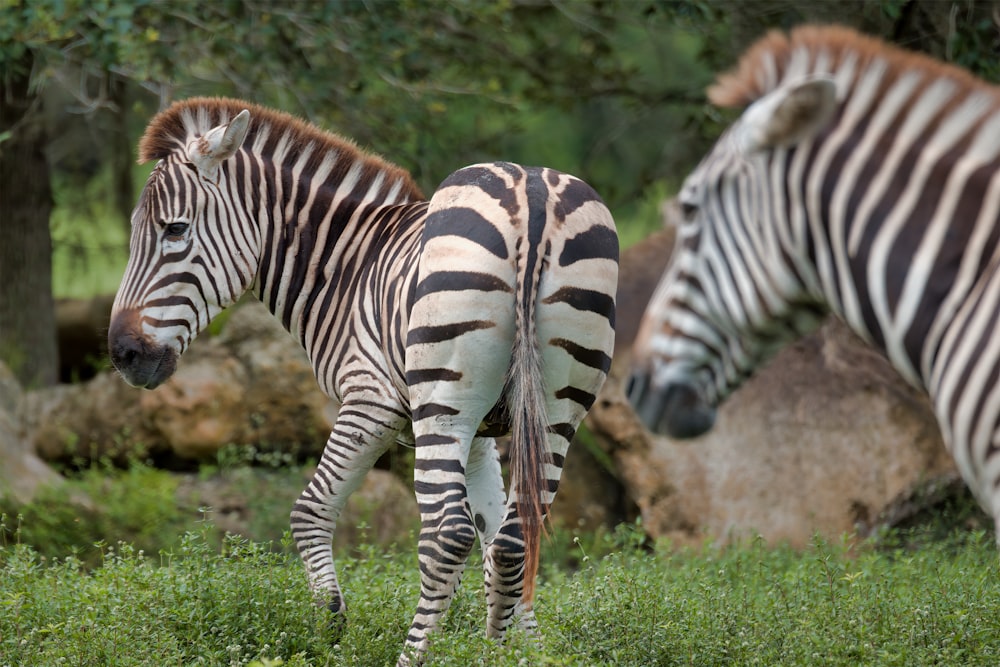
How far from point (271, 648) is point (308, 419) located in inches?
174

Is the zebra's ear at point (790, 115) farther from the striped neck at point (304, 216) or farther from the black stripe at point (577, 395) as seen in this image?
the striped neck at point (304, 216)

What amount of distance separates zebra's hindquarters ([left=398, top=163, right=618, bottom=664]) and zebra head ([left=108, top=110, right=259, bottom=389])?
1334 mm

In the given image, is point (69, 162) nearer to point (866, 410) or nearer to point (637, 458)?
point (637, 458)

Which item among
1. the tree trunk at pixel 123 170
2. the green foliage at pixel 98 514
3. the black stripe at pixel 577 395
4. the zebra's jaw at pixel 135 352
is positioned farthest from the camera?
the tree trunk at pixel 123 170

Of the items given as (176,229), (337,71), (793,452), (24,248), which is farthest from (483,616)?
(24,248)

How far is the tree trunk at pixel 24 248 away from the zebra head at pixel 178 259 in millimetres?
5056

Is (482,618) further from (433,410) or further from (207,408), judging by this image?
(207,408)

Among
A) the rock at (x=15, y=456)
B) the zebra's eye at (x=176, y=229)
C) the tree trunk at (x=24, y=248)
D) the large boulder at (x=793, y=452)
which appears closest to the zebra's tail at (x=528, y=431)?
the zebra's eye at (x=176, y=229)

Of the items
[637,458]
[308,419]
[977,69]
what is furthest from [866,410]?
[308,419]

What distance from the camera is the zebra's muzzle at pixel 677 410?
3059 millimetres

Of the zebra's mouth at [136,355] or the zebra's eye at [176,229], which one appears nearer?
the zebra's mouth at [136,355]

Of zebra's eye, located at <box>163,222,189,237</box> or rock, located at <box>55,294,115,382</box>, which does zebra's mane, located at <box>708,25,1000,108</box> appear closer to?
zebra's eye, located at <box>163,222,189,237</box>

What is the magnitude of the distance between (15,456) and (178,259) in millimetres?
3839

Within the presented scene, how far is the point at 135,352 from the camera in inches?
208
